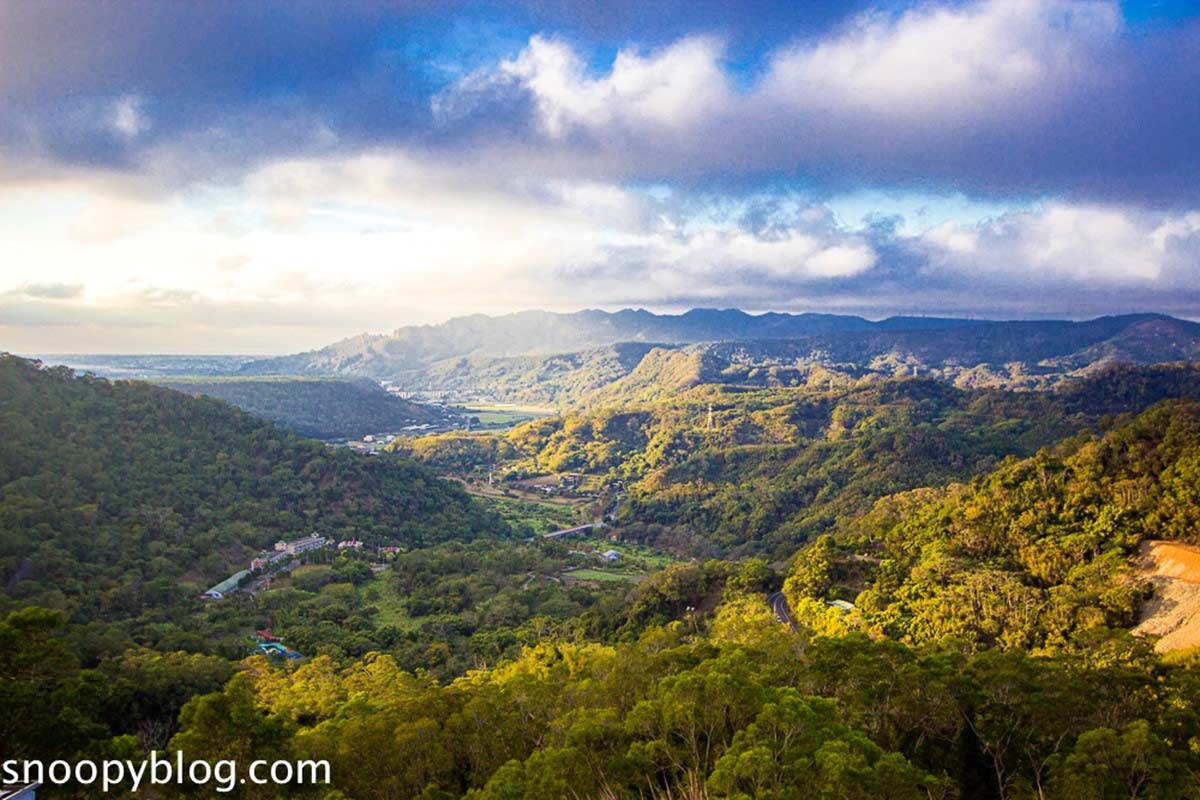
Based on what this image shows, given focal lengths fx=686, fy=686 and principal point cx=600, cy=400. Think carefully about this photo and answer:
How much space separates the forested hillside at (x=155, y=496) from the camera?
118ft

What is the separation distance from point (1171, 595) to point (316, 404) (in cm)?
15198

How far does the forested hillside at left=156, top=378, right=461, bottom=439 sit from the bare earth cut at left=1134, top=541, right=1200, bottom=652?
124 m

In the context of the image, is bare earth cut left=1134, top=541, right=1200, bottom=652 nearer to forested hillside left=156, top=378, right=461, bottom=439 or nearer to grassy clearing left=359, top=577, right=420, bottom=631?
grassy clearing left=359, top=577, right=420, bottom=631

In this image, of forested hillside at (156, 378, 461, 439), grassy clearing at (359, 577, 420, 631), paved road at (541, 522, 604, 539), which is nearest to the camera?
grassy clearing at (359, 577, 420, 631)

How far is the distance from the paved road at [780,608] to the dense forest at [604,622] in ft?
1.08

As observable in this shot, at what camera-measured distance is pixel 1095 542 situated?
31.2 m

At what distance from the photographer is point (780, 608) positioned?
39.1 m

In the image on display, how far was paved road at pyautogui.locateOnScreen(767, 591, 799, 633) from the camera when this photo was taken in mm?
36375

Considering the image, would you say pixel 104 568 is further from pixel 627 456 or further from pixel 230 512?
pixel 627 456

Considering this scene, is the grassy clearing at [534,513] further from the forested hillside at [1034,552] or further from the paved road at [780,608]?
the forested hillside at [1034,552]

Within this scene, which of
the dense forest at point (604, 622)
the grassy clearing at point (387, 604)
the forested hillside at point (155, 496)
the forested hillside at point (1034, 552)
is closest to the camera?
the dense forest at point (604, 622)

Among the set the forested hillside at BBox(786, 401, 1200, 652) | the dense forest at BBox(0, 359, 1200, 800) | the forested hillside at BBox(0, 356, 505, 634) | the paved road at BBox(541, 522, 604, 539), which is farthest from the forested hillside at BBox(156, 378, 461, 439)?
the forested hillside at BBox(786, 401, 1200, 652)

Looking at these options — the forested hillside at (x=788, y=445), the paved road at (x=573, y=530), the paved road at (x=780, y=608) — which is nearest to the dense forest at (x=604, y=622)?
the paved road at (x=780, y=608)

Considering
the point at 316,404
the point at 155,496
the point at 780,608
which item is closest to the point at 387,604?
the point at 155,496
